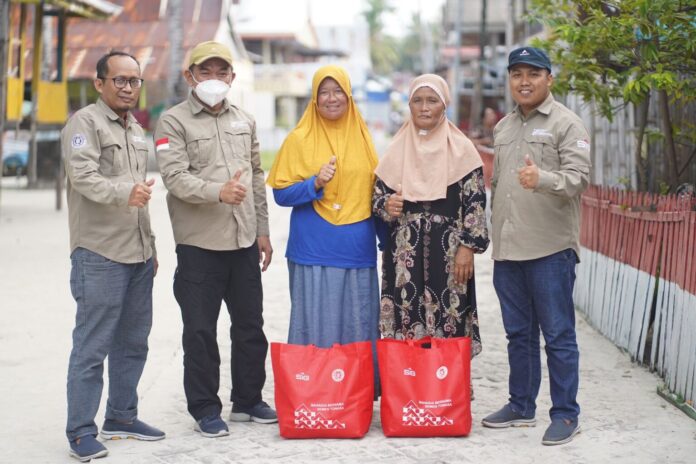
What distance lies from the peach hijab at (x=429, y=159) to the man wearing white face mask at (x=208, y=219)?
744 mm

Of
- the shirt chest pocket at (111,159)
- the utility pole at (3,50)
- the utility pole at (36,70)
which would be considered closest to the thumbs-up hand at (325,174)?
the shirt chest pocket at (111,159)

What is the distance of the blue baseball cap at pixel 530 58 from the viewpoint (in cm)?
481

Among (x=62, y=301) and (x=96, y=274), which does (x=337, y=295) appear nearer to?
(x=96, y=274)

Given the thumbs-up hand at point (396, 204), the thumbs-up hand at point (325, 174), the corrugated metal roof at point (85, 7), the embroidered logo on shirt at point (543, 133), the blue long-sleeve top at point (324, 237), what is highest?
the corrugated metal roof at point (85, 7)

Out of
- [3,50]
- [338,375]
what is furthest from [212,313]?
[3,50]

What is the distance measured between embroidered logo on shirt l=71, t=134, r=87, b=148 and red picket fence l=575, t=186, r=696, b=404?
330 centimetres

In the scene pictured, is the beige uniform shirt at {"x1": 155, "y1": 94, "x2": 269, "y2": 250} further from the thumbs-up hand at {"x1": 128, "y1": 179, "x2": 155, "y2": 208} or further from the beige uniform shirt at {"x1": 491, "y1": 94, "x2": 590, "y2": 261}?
the beige uniform shirt at {"x1": 491, "y1": 94, "x2": 590, "y2": 261}

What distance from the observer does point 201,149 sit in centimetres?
491

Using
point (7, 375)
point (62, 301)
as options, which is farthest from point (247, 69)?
point (7, 375)

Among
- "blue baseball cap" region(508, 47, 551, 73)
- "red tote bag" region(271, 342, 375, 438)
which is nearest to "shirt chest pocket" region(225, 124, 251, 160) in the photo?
"red tote bag" region(271, 342, 375, 438)

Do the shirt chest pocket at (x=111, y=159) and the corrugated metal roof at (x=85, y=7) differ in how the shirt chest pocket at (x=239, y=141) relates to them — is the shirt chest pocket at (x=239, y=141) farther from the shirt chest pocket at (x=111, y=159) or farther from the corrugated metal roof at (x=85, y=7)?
the corrugated metal roof at (x=85, y=7)

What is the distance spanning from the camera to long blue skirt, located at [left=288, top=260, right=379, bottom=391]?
16.9ft

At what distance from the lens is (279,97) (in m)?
42.8

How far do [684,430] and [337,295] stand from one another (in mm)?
1880
